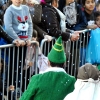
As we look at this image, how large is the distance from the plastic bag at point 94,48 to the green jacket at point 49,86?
341cm

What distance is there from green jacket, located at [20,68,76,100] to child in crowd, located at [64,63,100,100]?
0.65 meters

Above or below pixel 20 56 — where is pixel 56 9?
above

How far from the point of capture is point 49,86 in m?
5.18

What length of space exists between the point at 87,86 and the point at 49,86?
923 mm

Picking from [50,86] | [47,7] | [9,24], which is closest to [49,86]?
[50,86]

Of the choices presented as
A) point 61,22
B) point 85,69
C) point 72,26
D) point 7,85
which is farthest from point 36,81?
point 72,26

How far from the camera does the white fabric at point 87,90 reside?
19.2ft

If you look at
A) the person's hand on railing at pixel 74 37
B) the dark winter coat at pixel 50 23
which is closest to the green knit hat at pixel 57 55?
the dark winter coat at pixel 50 23

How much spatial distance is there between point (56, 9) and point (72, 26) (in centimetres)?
74

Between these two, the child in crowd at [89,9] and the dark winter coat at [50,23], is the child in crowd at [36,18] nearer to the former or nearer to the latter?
the dark winter coat at [50,23]

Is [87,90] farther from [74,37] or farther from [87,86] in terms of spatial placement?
[74,37]

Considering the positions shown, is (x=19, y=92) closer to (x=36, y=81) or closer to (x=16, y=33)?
(x=16, y=33)

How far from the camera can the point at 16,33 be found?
7.19 metres

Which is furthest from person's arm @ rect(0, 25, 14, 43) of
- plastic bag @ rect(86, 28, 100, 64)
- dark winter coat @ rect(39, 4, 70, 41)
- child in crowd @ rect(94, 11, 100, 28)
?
child in crowd @ rect(94, 11, 100, 28)
